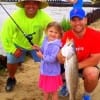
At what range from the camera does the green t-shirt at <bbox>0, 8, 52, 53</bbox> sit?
5738 millimetres

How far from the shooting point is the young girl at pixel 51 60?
480 cm

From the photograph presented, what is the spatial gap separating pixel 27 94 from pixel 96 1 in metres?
14.3

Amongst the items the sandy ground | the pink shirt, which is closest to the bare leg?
the pink shirt

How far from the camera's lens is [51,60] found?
15.6ft

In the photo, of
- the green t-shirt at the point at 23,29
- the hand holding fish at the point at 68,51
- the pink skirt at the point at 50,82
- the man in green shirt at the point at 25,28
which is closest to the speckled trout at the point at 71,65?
the hand holding fish at the point at 68,51

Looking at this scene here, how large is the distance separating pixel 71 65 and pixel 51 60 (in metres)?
0.48

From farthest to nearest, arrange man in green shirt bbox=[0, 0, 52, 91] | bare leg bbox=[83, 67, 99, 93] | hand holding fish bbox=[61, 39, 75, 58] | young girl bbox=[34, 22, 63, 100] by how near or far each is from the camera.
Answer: man in green shirt bbox=[0, 0, 52, 91] → bare leg bbox=[83, 67, 99, 93] → young girl bbox=[34, 22, 63, 100] → hand holding fish bbox=[61, 39, 75, 58]

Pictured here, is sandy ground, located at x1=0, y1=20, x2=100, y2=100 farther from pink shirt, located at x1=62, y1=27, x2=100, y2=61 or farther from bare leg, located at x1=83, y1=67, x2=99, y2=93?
pink shirt, located at x1=62, y1=27, x2=100, y2=61

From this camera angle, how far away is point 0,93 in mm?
5883

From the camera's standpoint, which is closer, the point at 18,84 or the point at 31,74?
the point at 18,84

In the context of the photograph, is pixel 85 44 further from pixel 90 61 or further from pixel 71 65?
pixel 71 65

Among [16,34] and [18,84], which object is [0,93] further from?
[16,34]

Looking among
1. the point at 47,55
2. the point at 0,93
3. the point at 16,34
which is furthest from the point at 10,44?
the point at 47,55

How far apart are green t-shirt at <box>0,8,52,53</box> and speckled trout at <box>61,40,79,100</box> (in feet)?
4.89
